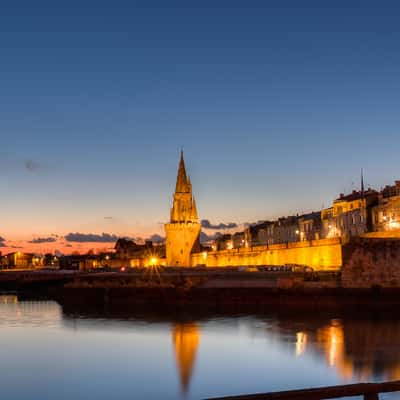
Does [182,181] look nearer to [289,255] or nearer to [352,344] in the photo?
[289,255]

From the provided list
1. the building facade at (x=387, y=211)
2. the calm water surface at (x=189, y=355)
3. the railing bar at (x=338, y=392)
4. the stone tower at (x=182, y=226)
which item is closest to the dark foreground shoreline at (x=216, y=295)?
the calm water surface at (x=189, y=355)

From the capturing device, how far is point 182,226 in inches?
2788

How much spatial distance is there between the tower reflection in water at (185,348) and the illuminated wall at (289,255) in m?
16.3

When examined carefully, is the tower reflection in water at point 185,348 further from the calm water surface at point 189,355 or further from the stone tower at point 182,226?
the stone tower at point 182,226

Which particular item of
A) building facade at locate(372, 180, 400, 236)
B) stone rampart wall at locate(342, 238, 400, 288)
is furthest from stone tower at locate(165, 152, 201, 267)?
stone rampart wall at locate(342, 238, 400, 288)

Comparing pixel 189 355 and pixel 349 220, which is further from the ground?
pixel 349 220

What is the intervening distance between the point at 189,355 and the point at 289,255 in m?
30.8

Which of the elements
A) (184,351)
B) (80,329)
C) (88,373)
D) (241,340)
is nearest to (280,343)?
(241,340)

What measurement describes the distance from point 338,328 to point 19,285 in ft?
159

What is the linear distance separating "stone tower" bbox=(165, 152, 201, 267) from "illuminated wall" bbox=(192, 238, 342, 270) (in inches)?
62.8

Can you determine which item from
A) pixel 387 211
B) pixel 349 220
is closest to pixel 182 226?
pixel 349 220

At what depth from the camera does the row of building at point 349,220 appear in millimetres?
50156

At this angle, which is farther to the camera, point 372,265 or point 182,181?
point 182,181

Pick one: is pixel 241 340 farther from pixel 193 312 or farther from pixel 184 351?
pixel 193 312
